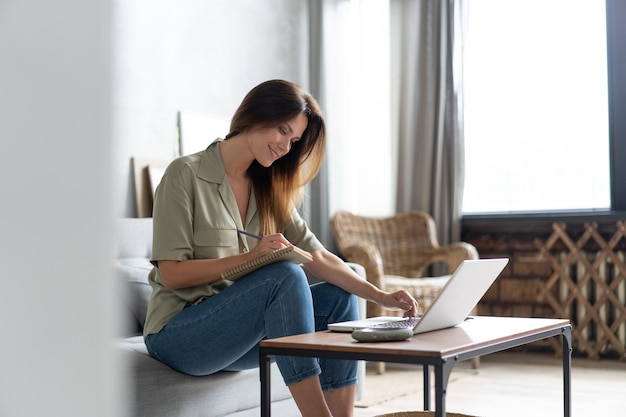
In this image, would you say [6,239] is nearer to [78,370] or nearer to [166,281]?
[78,370]

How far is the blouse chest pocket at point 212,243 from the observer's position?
6.00ft

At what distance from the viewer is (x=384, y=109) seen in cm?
452

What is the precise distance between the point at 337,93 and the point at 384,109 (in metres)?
0.28

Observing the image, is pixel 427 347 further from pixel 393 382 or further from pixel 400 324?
pixel 393 382

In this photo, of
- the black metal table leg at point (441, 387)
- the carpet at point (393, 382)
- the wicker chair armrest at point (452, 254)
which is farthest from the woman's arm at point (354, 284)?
the wicker chair armrest at point (452, 254)

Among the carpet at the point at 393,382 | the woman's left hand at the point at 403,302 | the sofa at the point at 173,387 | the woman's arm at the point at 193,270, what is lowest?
the carpet at the point at 393,382

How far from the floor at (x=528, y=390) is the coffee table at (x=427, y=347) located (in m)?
1.07

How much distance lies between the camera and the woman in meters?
1.59

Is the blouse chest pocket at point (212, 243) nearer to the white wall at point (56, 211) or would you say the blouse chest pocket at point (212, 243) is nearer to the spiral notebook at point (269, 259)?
the spiral notebook at point (269, 259)

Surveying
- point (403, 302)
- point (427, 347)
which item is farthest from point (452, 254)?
point (427, 347)

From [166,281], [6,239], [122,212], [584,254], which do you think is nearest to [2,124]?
[6,239]

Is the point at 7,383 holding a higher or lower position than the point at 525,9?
lower

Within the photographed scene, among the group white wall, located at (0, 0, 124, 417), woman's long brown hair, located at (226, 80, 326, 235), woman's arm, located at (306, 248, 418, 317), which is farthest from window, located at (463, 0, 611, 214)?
white wall, located at (0, 0, 124, 417)

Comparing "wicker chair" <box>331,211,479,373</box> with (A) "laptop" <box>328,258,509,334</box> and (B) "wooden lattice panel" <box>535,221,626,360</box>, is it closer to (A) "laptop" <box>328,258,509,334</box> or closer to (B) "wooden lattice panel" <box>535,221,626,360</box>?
(B) "wooden lattice panel" <box>535,221,626,360</box>
